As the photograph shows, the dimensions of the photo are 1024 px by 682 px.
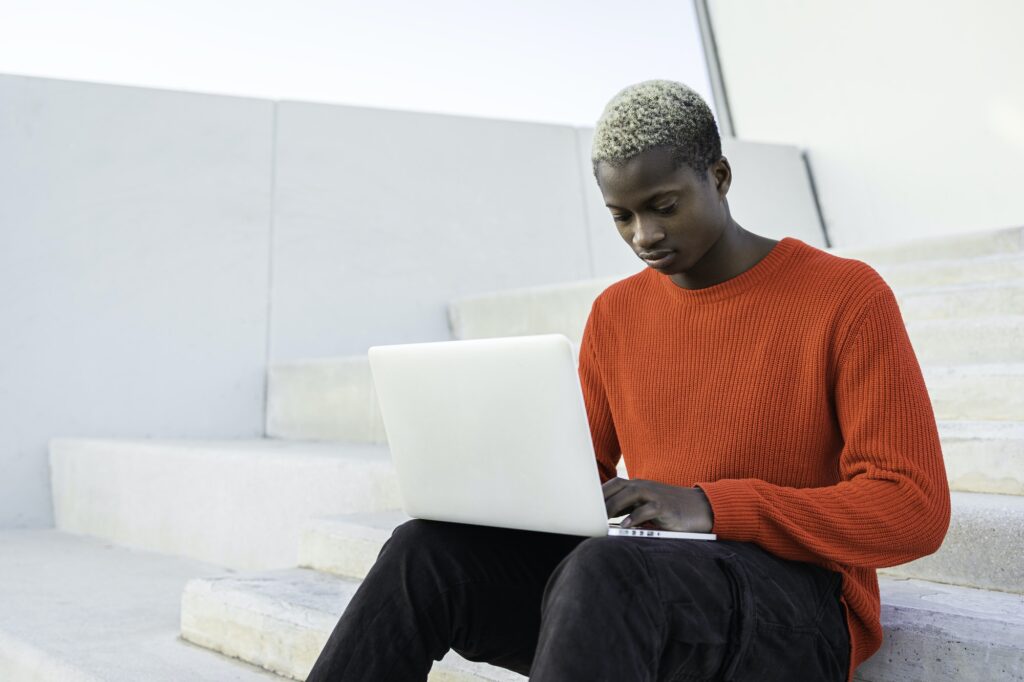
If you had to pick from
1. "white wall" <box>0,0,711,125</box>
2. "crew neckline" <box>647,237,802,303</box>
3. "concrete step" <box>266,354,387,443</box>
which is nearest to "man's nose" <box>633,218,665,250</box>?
"crew neckline" <box>647,237,802,303</box>

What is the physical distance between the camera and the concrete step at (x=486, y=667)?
105cm

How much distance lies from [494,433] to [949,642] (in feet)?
1.84

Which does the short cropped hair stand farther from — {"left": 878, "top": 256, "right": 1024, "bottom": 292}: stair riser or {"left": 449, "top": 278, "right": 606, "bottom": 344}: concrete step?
{"left": 449, "top": 278, "right": 606, "bottom": 344}: concrete step

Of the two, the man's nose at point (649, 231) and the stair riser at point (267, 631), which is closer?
the man's nose at point (649, 231)

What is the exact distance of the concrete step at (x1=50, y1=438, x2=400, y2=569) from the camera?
2.29m

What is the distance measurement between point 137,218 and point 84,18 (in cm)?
89

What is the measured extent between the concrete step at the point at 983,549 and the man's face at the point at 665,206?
0.54 meters

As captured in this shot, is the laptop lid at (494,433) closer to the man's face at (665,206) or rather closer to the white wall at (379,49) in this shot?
the man's face at (665,206)

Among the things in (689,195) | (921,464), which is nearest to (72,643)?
(689,195)

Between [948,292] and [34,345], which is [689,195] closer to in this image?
[948,292]

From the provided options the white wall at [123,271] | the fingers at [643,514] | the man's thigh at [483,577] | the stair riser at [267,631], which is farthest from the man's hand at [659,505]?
the white wall at [123,271]

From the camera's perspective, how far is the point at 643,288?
124 centimetres

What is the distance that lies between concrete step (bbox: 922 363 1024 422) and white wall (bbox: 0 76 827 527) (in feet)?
6.72

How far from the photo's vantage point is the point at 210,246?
315 cm
